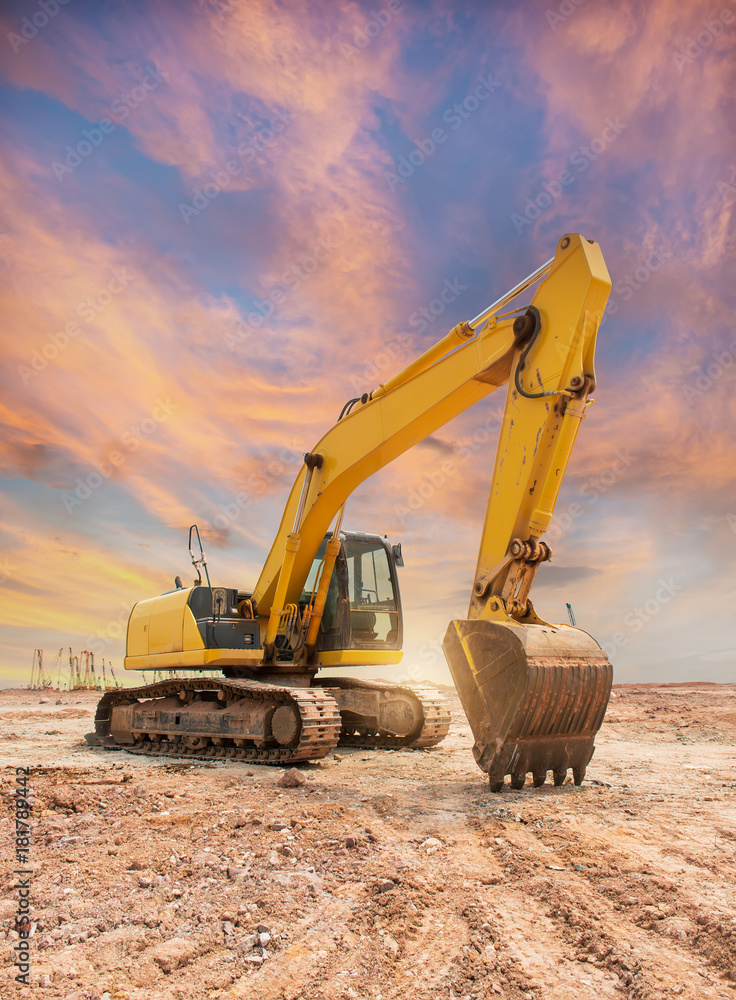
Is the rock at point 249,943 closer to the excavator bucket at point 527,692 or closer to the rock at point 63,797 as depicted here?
the excavator bucket at point 527,692

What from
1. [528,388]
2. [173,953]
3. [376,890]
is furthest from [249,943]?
[528,388]

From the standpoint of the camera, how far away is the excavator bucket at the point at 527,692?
5.18 metres

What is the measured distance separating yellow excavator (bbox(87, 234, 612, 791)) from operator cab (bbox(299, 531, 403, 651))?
2cm

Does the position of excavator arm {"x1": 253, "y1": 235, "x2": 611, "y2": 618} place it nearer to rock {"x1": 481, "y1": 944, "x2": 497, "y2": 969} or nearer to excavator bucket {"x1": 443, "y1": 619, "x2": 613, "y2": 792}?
excavator bucket {"x1": 443, "y1": 619, "x2": 613, "y2": 792}

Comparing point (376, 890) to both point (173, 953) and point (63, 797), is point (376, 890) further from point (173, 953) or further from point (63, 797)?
point (63, 797)

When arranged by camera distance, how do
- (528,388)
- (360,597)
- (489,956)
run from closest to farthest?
(489,956) → (528,388) → (360,597)

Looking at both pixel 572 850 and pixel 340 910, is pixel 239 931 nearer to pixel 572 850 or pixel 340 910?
pixel 340 910

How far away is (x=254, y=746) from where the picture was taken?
8.43 m

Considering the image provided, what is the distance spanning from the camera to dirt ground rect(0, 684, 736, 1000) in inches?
105

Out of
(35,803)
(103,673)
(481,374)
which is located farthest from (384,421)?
(103,673)

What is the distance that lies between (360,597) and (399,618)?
2.15ft

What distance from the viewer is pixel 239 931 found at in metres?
3.10

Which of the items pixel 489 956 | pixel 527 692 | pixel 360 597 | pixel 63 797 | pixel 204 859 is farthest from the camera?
pixel 360 597

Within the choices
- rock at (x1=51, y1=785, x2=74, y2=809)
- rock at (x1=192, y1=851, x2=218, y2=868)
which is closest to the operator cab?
rock at (x1=51, y1=785, x2=74, y2=809)
